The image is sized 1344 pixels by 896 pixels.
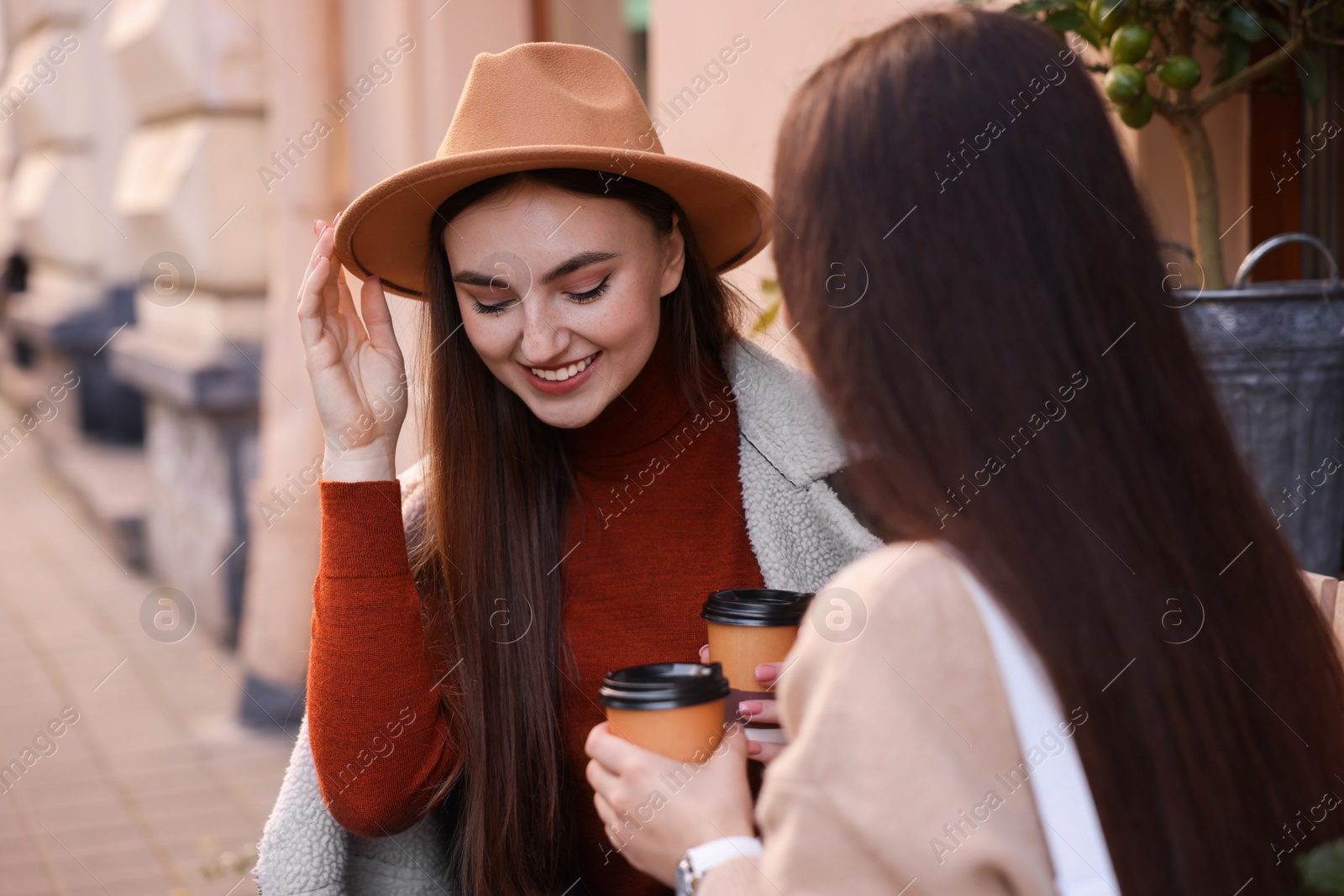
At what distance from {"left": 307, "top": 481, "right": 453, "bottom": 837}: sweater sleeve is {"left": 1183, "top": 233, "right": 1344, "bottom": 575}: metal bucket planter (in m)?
1.31

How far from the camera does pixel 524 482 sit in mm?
2154

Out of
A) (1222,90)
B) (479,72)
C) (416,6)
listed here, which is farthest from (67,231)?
(1222,90)

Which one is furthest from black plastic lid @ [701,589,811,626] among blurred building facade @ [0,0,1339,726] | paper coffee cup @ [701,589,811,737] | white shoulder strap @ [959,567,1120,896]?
blurred building facade @ [0,0,1339,726]

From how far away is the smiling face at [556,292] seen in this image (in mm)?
1912

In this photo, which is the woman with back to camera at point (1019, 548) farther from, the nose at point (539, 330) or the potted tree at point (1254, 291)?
the potted tree at point (1254, 291)

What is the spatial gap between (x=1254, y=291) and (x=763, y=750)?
46.2 inches

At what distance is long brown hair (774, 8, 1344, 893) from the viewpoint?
3.44ft

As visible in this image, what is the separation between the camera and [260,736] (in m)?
4.83

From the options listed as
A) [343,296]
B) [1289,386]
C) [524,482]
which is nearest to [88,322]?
[343,296]

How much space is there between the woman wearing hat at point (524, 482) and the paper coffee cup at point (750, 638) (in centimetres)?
52

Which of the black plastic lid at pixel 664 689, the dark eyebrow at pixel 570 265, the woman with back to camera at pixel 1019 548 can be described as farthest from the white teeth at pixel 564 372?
the woman with back to camera at pixel 1019 548

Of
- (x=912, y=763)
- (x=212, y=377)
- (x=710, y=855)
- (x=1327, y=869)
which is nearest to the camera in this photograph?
(x=1327, y=869)

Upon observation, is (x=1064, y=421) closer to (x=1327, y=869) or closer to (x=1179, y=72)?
(x=1327, y=869)

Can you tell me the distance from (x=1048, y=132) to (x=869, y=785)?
0.59 meters
